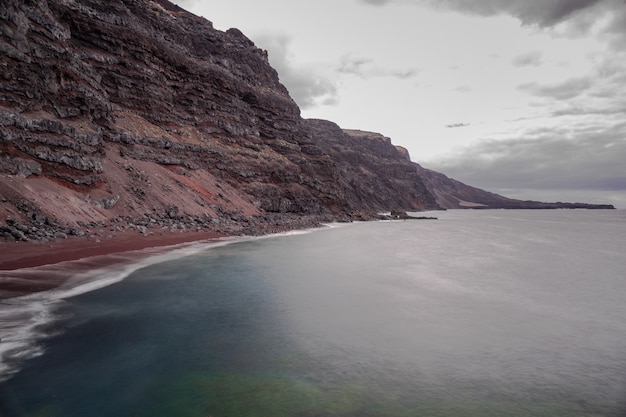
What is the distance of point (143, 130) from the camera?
180 feet

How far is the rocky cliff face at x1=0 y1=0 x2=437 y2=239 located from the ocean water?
13796 mm

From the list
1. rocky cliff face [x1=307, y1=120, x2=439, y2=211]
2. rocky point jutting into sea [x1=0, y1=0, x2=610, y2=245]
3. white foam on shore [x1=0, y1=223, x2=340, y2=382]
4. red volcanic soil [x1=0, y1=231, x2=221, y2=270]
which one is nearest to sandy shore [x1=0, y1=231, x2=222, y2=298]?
red volcanic soil [x1=0, y1=231, x2=221, y2=270]

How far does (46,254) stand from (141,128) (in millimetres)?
38892

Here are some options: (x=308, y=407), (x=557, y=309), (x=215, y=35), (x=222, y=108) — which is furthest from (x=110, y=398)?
(x=215, y=35)

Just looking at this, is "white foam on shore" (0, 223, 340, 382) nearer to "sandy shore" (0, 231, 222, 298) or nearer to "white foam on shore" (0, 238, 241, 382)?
"white foam on shore" (0, 238, 241, 382)

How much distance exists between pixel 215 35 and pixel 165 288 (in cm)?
8363

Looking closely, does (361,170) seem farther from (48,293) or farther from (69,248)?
(48,293)

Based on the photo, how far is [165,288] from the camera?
59.7 feet

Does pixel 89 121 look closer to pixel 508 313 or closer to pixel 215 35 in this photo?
pixel 508 313

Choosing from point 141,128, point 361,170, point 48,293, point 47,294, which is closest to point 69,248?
point 48,293

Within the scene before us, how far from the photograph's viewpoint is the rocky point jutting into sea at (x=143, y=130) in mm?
30531

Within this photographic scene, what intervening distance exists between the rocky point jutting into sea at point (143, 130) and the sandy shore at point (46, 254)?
1563 mm

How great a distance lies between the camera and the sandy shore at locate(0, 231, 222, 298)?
15945 millimetres

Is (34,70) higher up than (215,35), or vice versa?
(215,35)
